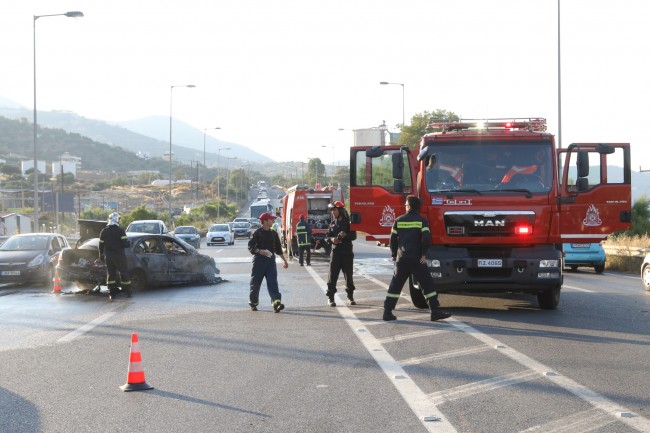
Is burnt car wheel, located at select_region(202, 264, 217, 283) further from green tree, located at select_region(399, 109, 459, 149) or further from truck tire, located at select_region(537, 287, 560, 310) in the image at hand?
green tree, located at select_region(399, 109, 459, 149)

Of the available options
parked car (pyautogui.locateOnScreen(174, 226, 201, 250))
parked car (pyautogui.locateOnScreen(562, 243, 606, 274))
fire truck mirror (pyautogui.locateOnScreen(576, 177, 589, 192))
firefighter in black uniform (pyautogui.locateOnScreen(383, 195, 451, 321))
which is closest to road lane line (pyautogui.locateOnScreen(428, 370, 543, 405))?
firefighter in black uniform (pyautogui.locateOnScreen(383, 195, 451, 321))

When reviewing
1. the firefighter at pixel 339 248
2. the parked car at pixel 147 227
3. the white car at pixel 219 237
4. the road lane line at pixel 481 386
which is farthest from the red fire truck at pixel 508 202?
the white car at pixel 219 237

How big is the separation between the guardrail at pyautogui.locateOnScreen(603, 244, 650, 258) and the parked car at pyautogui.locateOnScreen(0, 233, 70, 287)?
17119 mm

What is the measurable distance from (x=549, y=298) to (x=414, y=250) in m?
2.93

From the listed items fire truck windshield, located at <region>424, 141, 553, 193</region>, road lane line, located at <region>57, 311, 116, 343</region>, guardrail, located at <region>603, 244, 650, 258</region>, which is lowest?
road lane line, located at <region>57, 311, 116, 343</region>

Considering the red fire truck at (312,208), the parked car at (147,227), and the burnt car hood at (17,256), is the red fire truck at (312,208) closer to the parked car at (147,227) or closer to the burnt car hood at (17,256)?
the parked car at (147,227)

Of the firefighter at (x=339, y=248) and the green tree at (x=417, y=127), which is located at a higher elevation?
the green tree at (x=417, y=127)

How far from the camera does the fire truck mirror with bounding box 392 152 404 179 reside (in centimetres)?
1395

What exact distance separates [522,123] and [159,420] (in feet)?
32.5

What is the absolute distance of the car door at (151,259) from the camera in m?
19.9

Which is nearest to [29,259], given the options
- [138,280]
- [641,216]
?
[138,280]

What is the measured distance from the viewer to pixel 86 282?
768 inches

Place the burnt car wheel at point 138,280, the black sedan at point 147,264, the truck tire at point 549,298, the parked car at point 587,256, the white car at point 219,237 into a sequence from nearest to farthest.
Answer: the truck tire at point 549,298, the black sedan at point 147,264, the burnt car wheel at point 138,280, the parked car at point 587,256, the white car at point 219,237

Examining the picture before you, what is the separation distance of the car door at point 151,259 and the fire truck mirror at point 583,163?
1050 cm
